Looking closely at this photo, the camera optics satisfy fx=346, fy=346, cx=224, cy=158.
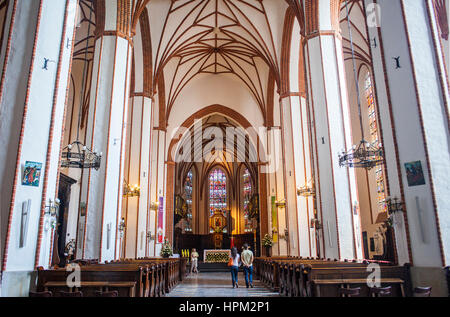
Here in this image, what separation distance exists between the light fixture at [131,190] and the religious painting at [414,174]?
10.7 meters

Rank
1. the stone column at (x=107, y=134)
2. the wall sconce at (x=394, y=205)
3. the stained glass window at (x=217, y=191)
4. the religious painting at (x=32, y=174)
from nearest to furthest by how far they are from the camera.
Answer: the religious painting at (x=32, y=174), the wall sconce at (x=394, y=205), the stone column at (x=107, y=134), the stained glass window at (x=217, y=191)

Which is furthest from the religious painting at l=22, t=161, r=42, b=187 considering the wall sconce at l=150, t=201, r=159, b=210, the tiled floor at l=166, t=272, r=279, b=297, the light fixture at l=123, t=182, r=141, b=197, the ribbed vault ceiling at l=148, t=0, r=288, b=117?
the wall sconce at l=150, t=201, r=159, b=210

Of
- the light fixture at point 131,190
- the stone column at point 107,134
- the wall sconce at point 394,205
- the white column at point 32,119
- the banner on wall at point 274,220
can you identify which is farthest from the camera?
the banner on wall at point 274,220

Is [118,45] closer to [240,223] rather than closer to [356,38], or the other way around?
[356,38]

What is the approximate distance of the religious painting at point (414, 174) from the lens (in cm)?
620

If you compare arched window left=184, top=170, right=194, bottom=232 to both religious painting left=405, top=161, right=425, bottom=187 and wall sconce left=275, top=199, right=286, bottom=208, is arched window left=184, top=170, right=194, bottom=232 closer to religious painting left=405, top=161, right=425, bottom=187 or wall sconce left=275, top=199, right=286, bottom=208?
wall sconce left=275, top=199, right=286, bottom=208

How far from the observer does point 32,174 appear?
19.8 ft

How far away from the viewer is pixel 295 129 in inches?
608

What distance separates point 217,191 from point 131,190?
898 inches

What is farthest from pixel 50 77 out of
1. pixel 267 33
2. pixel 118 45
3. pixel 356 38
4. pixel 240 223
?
pixel 240 223

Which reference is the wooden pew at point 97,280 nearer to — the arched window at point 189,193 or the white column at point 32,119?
the white column at point 32,119

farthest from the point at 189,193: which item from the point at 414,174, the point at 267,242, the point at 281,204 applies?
the point at 414,174

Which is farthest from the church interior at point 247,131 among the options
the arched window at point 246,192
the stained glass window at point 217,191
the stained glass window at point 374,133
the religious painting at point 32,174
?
the stained glass window at point 217,191

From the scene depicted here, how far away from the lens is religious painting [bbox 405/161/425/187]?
244 inches
